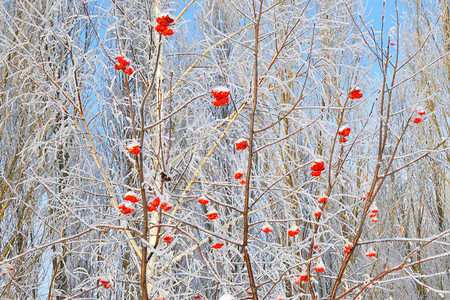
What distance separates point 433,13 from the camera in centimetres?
698

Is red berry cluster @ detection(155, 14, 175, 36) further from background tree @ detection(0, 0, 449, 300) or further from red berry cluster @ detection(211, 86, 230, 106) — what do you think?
background tree @ detection(0, 0, 449, 300)

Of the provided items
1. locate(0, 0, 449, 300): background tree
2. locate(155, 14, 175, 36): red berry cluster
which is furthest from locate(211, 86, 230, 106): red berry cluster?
locate(0, 0, 449, 300): background tree

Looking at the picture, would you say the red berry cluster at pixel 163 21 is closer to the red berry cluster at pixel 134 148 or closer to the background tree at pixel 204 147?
the red berry cluster at pixel 134 148

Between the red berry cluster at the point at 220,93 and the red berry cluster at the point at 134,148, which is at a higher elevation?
the red berry cluster at the point at 220,93

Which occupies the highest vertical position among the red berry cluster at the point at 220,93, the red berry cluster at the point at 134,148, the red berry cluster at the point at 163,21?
the red berry cluster at the point at 163,21

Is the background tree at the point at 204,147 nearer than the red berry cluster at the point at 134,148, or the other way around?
the red berry cluster at the point at 134,148

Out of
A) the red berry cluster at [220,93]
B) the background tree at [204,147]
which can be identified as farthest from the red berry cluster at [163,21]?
the background tree at [204,147]

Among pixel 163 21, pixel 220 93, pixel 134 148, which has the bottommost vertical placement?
pixel 134 148

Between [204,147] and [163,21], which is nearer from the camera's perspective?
[163,21]

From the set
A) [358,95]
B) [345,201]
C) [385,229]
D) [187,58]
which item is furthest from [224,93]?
[385,229]

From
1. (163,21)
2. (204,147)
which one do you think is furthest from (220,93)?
(204,147)

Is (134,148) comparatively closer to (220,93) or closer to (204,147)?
(220,93)

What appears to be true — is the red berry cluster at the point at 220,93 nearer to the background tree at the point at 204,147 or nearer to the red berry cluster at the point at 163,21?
the red berry cluster at the point at 163,21

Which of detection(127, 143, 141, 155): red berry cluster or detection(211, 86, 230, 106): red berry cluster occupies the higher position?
detection(211, 86, 230, 106): red berry cluster
